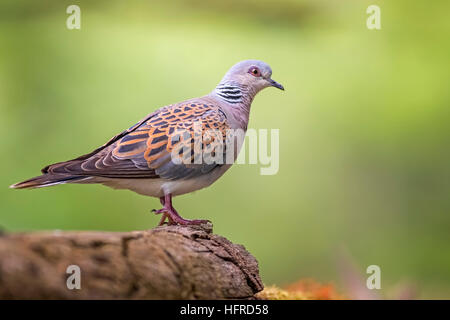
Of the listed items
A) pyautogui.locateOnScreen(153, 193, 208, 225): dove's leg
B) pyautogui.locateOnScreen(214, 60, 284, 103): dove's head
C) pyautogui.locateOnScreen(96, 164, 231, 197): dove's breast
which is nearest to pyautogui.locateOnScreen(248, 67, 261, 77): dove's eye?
pyautogui.locateOnScreen(214, 60, 284, 103): dove's head

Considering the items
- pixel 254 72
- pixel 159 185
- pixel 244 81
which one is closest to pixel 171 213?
pixel 159 185

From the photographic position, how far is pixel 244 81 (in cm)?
417

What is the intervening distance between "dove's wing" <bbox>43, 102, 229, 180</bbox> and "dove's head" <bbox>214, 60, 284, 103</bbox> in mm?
423

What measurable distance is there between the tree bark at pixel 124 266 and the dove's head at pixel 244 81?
152cm

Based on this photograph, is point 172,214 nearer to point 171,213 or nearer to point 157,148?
point 171,213

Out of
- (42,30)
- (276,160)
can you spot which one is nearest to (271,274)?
(276,160)

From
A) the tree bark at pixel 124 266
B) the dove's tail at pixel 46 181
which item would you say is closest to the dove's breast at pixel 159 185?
the dove's tail at pixel 46 181

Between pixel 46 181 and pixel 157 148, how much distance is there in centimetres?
74

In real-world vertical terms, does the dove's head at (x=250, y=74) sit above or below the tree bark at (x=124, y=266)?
above

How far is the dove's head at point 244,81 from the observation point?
13.5 ft

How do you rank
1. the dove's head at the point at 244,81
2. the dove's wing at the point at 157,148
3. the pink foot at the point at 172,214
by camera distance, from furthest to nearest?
1. the dove's head at the point at 244,81
2. the pink foot at the point at 172,214
3. the dove's wing at the point at 157,148

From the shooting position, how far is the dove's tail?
3049 mm

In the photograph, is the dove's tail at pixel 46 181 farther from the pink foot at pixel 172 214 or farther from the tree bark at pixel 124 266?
the tree bark at pixel 124 266

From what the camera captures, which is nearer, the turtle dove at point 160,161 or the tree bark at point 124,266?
the tree bark at point 124,266
